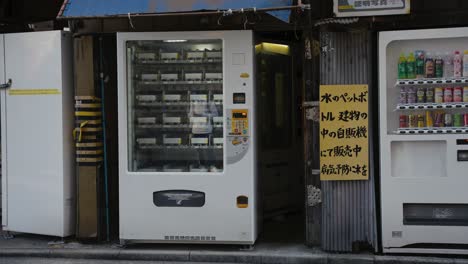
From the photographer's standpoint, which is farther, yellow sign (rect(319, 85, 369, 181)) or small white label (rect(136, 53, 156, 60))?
small white label (rect(136, 53, 156, 60))

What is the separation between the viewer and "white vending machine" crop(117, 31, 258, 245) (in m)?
6.69

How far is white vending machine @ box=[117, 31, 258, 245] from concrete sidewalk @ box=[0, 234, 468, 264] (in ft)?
0.50

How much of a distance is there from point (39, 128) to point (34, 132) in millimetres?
96

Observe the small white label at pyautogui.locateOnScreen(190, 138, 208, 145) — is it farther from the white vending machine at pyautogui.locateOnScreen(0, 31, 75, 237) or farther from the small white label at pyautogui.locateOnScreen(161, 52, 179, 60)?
the white vending machine at pyautogui.locateOnScreen(0, 31, 75, 237)

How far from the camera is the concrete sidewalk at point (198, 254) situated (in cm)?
643

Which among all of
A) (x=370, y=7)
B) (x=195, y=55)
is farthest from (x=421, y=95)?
(x=195, y=55)

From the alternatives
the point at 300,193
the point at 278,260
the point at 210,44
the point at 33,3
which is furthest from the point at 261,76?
the point at 33,3

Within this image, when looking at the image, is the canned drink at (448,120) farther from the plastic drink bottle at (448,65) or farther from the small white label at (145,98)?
the small white label at (145,98)

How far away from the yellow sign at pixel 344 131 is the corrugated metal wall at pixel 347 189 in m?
0.08

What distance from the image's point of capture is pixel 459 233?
20.8 ft

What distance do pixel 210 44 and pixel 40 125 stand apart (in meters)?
2.34

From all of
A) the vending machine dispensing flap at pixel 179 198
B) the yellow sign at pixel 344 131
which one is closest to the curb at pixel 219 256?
the vending machine dispensing flap at pixel 179 198

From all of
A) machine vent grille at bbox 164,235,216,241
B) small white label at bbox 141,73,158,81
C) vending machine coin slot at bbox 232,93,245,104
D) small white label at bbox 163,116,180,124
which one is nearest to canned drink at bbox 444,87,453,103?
vending machine coin slot at bbox 232,93,245,104

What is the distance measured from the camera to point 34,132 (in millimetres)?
7281
